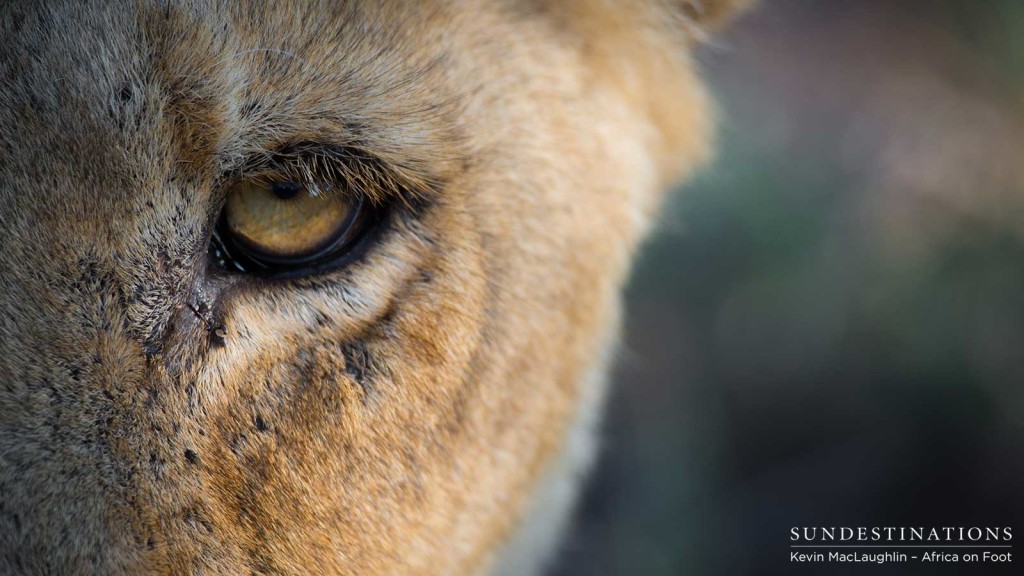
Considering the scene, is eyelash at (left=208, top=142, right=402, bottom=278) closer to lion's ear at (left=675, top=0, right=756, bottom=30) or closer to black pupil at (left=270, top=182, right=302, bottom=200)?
black pupil at (left=270, top=182, right=302, bottom=200)

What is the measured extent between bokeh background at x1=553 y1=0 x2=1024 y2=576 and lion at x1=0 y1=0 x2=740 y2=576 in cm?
202

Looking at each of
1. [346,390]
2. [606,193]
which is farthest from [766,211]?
[346,390]

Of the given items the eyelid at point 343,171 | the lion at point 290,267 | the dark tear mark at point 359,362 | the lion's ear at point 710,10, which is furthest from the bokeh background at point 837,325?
the dark tear mark at point 359,362

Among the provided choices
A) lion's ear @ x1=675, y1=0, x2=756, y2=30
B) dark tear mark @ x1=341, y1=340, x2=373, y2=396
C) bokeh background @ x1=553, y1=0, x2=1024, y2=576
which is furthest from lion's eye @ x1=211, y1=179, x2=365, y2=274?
bokeh background @ x1=553, y1=0, x2=1024, y2=576

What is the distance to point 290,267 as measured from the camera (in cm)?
172

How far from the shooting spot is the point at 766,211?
4.37m

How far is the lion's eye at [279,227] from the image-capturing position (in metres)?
1.67

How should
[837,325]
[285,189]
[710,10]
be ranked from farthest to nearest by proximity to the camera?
[837,325] → [710,10] → [285,189]

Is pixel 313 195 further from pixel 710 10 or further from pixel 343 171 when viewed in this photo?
pixel 710 10

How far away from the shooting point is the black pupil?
169cm

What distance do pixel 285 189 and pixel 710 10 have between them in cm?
129

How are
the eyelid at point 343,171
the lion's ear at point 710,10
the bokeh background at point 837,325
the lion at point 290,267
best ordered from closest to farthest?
1. the lion at point 290,267
2. the eyelid at point 343,171
3. the lion's ear at point 710,10
4. the bokeh background at point 837,325

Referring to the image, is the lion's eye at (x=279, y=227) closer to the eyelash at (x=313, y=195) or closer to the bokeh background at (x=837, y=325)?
the eyelash at (x=313, y=195)

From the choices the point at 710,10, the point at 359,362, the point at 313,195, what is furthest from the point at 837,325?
the point at 313,195
